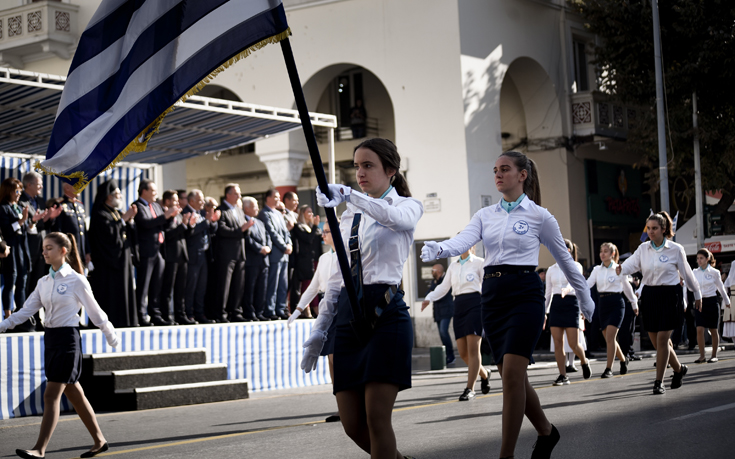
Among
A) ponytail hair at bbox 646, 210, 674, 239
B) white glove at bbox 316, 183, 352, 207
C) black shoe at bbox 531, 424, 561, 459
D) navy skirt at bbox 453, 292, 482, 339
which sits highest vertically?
ponytail hair at bbox 646, 210, 674, 239

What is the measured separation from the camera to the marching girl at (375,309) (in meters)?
4.57

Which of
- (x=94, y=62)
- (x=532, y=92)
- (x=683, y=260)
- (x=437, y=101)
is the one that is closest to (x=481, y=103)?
(x=437, y=101)

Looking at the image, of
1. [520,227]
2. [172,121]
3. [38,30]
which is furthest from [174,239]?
[38,30]

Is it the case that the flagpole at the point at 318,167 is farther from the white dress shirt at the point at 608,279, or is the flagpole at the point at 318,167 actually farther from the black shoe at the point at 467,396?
the white dress shirt at the point at 608,279

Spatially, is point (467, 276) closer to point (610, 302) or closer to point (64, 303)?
point (610, 302)

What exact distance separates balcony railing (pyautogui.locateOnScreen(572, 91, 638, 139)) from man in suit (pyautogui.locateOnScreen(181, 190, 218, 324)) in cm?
1584

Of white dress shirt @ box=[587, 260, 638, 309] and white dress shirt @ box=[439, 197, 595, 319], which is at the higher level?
white dress shirt @ box=[439, 197, 595, 319]

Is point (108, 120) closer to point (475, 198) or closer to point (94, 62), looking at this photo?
point (94, 62)

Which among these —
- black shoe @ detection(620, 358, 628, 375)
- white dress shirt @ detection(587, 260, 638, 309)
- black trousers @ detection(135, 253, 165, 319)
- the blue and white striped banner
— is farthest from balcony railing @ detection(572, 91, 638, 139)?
black trousers @ detection(135, 253, 165, 319)

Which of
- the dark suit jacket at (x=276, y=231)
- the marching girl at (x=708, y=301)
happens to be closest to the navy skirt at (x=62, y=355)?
the dark suit jacket at (x=276, y=231)

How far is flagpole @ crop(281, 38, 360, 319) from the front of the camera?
4.43 m

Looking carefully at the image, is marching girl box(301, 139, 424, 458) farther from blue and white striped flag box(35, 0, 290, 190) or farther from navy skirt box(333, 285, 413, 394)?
blue and white striped flag box(35, 0, 290, 190)

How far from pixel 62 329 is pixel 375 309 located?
4.32 metres

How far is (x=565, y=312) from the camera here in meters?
14.1
